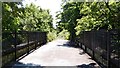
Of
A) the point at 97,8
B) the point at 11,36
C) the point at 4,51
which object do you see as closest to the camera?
the point at 4,51

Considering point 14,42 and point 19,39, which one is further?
point 19,39

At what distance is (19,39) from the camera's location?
1380 cm

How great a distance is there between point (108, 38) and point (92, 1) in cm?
682

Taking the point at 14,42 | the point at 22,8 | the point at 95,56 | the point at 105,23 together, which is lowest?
the point at 95,56

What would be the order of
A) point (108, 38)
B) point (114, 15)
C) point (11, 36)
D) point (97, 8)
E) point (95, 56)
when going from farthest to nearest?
point (97, 8), point (114, 15), point (95, 56), point (11, 36), point (108, 38)

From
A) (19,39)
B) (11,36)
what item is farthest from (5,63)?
(19,39)

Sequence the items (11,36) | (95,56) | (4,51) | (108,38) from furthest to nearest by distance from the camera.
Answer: (95,56) → (11,36) → (4,51) → (108,38)

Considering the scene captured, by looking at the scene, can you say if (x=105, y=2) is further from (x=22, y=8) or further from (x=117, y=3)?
(x=22, y=8)

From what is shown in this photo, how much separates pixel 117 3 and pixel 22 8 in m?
5.85

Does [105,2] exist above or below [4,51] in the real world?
above

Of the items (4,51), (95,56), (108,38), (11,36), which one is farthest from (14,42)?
(108,38)

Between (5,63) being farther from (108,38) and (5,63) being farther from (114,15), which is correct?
(114,15)

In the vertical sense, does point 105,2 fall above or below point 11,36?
above

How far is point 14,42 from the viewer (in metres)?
12.2
